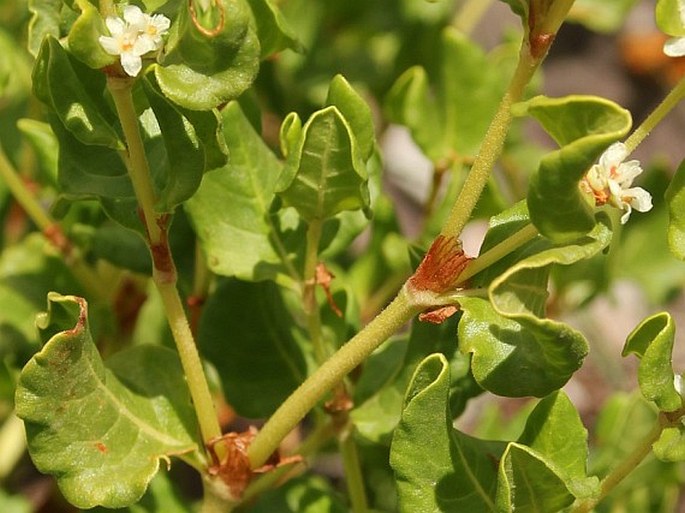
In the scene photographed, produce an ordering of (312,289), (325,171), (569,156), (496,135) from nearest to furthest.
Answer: (569,156) < (496,135) < (325,171) < (312,289)

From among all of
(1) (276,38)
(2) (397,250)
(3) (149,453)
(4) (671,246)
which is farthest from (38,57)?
(2) (397,250)

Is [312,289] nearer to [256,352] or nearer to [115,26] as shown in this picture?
[256,352]

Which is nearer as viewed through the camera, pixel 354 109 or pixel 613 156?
pixel 613 156

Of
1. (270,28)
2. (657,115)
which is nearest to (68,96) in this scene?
(270,28)

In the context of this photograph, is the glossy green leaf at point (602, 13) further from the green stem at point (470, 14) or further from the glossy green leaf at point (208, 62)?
the glossy green leaf at point (208, 62)

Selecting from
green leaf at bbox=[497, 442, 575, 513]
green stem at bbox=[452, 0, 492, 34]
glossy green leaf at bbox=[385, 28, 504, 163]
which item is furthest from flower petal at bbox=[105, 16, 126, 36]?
green stem at bbox=[452, 0, 492, 34]

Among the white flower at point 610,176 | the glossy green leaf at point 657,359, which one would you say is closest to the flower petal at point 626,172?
the white flower at point 610,176

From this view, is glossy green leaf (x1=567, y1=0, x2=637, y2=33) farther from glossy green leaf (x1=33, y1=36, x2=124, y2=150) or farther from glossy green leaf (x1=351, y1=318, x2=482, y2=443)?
glossy green leaf (x1=33, y1=36, x2=124, y2=150)
